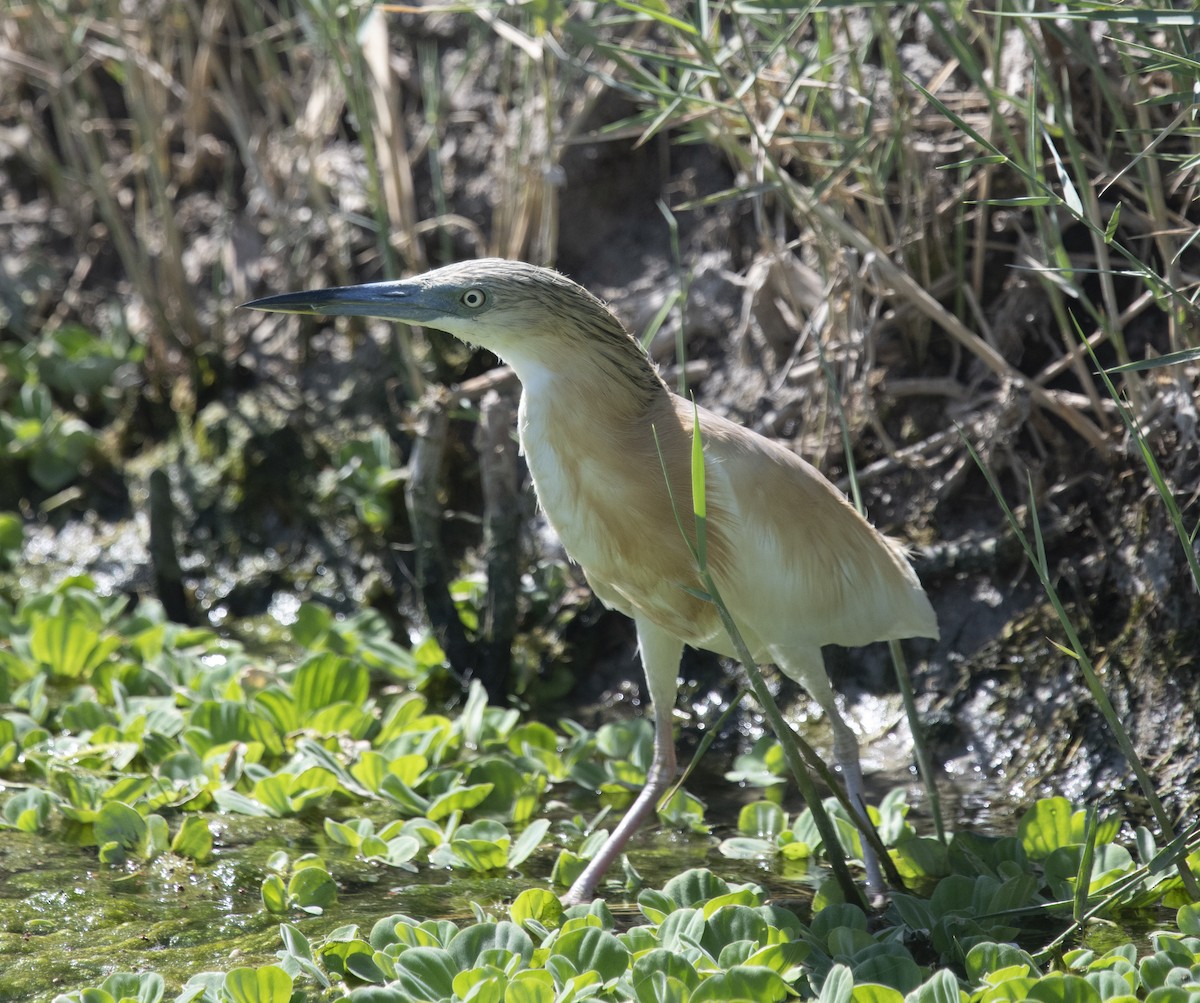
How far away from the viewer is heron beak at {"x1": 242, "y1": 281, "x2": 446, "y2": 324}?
2.84 m

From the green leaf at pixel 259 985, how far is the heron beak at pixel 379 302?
130cm

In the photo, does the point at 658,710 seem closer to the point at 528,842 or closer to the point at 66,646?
the point at 528,842

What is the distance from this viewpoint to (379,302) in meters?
2.86

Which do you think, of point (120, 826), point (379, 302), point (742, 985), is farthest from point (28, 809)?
point (742, 985)

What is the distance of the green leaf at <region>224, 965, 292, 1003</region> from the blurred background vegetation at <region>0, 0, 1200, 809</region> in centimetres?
159

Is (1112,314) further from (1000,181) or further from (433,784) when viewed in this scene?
(433,784)

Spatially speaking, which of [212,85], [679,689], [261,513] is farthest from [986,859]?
[212,85]

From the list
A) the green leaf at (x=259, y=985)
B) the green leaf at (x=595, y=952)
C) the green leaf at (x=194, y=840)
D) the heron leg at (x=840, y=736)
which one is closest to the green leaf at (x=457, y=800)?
the green leaf at (x=194, y=840)

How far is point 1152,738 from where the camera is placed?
3.46 meters

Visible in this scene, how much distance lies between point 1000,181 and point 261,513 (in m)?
2.93

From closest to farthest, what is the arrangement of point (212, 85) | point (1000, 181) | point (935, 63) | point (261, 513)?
point (1000, 181)
point (935, 63)
point (261, 513)
point (212, 85)

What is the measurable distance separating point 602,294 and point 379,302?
2.22 metres

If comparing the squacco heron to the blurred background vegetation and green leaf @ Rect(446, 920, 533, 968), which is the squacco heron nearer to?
the blurred background vegetation

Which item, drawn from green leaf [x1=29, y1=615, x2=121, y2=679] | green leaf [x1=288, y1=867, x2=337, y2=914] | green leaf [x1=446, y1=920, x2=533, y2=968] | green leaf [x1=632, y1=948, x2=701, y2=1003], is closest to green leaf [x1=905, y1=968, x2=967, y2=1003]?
green leaf [x1=632, y1=948, x2=701, y2=1003]
